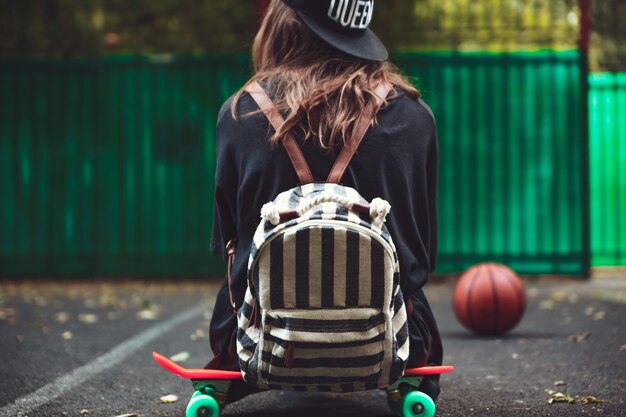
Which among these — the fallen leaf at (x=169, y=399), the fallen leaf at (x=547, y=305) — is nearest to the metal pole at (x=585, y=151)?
the fallen leaf at (x=547, y=305)

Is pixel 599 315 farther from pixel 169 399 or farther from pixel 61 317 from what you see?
pixel 61 317

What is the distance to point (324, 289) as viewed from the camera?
311 centimetres

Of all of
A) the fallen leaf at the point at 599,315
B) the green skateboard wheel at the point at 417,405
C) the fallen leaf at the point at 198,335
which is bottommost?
the fallen leaf at the point at 599,315

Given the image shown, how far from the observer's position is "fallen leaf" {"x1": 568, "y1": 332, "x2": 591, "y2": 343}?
6.07 meters

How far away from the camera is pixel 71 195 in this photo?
10.3 m

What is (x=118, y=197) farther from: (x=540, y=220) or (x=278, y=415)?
(x=278, y=415)

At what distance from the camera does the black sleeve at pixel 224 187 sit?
11.7ft

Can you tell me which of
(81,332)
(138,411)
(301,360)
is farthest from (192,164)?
(301,360)

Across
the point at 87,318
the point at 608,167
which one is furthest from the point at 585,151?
the point at 87,318

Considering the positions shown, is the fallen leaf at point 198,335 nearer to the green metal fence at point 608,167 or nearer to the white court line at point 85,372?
the white court line at point 85,372

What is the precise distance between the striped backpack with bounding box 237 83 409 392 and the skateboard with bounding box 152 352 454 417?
0.37 metres

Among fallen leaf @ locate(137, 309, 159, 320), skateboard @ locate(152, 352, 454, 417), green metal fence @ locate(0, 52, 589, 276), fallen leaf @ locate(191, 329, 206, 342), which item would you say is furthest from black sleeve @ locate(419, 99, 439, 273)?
green metal fence @ locate(0, 52, 589, 276)

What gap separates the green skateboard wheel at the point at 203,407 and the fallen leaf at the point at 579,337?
3204mm

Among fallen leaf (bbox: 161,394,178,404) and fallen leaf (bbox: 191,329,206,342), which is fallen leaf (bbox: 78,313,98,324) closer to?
fallen leaf (bbox: 191,329,206,342)
